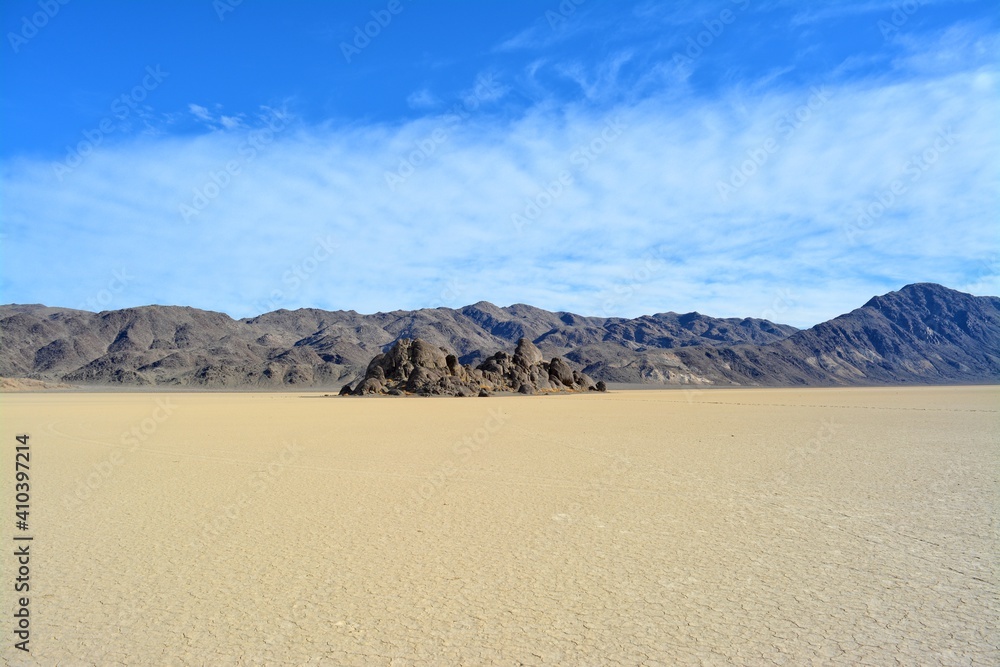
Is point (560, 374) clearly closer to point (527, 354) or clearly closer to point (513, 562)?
point (527, 354)

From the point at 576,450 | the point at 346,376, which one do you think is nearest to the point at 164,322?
the point at 346,376

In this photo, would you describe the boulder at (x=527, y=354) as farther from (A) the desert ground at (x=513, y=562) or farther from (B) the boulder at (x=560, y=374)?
(A) the desert ground at (x=513, y=562)

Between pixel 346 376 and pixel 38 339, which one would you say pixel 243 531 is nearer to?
pixel 346 376

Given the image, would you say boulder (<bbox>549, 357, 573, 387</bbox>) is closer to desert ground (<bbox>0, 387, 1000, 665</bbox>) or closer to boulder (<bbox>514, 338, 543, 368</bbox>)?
boulder (<bbox>514, 338, 543, 368</bbox>)

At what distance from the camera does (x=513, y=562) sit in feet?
20.4

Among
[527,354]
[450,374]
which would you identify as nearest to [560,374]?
[527,354]

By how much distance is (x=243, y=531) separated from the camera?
7.48m

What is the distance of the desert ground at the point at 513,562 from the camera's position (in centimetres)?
448

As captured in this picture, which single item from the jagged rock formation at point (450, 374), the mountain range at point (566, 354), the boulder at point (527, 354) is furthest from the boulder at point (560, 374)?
the mountain range at point (566, 354)

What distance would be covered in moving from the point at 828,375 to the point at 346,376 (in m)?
131

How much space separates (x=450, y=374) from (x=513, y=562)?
5621cm

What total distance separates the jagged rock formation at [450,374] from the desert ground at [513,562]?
4560cm

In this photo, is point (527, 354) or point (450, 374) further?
point (527, 354)

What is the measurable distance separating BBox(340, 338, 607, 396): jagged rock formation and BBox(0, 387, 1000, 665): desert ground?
45.6 m
